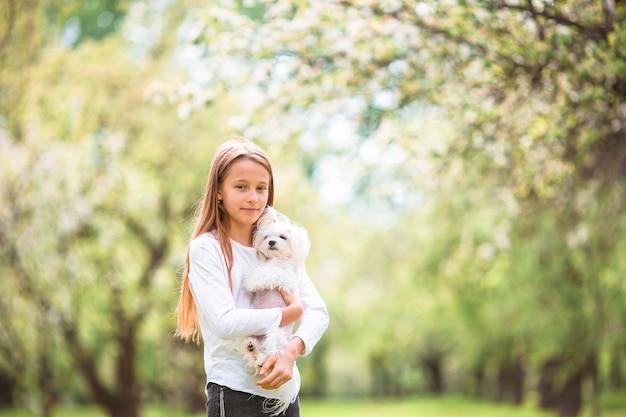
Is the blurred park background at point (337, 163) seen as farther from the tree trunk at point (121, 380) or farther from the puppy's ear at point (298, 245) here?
the puppy's ear at point (298, 245)

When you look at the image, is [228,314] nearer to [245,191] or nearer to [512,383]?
[245,191]

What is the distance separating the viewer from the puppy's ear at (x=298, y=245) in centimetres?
270

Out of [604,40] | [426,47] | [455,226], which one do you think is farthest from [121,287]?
[604,40]

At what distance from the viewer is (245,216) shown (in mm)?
2684

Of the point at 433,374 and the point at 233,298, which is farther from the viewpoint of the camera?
the point at 433,374

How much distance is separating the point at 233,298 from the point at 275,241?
232mm

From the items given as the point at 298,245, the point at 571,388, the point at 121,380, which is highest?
the point at 298,245

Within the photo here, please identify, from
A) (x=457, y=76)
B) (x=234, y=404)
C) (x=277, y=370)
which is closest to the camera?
(x=277, y=370)

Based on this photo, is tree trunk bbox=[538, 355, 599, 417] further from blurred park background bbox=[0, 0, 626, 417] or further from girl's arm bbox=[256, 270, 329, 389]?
girl's arm bbox=[256, 270, 329, 389]

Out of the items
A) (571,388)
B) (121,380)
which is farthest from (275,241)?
(571,388)

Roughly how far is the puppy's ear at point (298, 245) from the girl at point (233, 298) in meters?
0.09

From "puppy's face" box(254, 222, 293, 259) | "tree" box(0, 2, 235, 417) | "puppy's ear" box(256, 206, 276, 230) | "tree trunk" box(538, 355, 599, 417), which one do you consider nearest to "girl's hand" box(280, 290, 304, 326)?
"puppy's face" box(254, 222, 293, 259)

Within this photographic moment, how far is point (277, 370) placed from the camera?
244cm

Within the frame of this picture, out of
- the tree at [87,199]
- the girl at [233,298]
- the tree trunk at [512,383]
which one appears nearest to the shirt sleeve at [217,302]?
the girl at [233,298]
